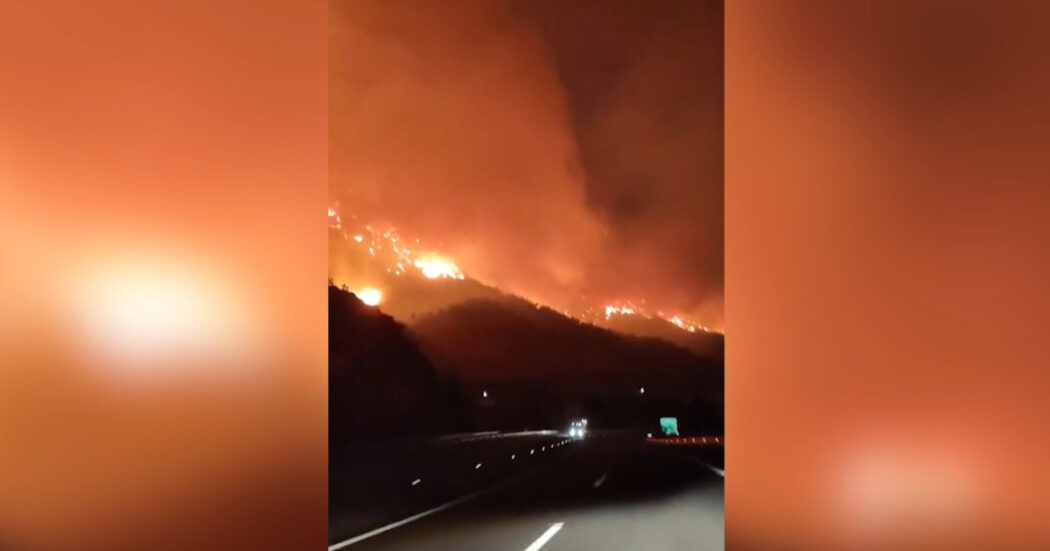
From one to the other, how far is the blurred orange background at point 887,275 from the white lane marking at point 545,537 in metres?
0.42

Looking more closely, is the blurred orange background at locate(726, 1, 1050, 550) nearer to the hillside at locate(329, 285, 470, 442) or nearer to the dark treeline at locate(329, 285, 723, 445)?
the dark treeline at locate(329, 285, 723, 445)

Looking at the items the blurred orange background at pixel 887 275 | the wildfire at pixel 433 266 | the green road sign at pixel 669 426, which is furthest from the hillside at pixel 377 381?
the blurred orange background at pixel 887 275

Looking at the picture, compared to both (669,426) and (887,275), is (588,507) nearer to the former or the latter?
(669,426)

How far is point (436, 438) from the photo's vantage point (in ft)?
5.86

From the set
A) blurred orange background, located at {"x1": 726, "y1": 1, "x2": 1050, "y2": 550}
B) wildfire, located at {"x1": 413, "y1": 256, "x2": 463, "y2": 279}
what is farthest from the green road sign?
wildfire, located at {"x1": 413, "y1": 256, "x2": 463, "y2": 279}

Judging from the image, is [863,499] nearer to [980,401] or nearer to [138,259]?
[980,401]

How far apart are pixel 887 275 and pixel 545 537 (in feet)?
3.35

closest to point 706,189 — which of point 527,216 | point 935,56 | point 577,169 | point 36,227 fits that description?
point 577,169

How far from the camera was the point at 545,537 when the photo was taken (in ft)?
5.62

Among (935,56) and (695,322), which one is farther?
(695,322)

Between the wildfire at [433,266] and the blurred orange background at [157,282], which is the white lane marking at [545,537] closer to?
the blurred orange background at [157,282]

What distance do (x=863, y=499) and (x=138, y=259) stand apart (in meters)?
→ 1.85

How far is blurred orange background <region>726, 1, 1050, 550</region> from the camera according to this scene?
1.53 meters

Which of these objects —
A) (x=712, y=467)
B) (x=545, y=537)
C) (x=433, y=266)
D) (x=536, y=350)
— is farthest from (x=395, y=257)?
(x=712, y=467)
